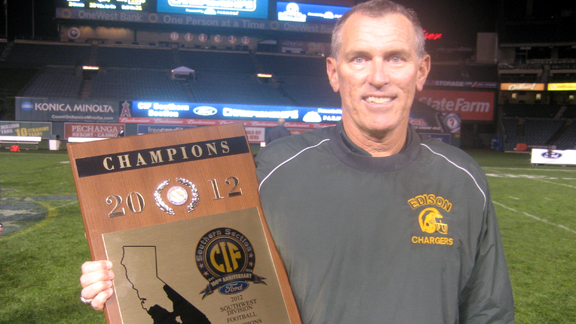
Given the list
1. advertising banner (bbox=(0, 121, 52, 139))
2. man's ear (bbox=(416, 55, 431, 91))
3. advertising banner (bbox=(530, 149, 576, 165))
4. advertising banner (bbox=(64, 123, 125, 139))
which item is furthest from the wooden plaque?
advertising banner (bbox=(0, 121, 52, 139))

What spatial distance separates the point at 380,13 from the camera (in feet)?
4.34

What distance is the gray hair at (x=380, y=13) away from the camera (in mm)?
1327

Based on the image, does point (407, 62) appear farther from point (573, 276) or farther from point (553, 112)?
point (553, 112)

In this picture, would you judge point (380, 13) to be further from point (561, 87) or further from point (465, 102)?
point (561, 87)

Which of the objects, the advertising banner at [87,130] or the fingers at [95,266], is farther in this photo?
the advertising banner at [87,130]

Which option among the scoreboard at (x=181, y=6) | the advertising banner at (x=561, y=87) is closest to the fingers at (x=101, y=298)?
the scoreboard at (x=181, y=6)

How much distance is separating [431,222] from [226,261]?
0.62m

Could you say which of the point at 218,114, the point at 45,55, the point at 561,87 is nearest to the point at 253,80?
the point at 218,114

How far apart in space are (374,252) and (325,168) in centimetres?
29

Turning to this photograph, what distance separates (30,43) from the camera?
29.8 metres

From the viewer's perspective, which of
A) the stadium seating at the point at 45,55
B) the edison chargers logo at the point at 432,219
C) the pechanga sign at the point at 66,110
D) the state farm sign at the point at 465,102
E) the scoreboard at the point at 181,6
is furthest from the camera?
the state farm sign at the point at 465,102

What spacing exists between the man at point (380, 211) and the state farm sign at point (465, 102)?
3345 centimetres

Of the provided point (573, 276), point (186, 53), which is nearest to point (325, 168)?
point (573, 276)

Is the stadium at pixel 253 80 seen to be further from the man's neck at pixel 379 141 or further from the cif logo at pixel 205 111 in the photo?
the man's neck at pixel 379 141
